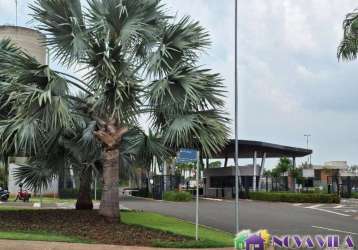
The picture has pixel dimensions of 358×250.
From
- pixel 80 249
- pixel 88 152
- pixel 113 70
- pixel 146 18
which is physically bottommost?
pixel 80 249

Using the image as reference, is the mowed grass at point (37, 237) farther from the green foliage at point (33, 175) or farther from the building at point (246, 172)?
the building at point (246, 172)

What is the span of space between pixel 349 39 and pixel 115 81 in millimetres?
10603

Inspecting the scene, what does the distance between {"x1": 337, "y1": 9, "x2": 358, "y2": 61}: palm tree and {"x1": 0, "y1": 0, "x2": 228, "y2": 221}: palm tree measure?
7.10 m

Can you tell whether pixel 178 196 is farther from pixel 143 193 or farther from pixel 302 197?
pixel 143 193

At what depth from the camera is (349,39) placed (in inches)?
933

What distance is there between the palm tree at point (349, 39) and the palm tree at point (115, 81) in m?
7.10

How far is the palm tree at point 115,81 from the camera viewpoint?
18.0 m

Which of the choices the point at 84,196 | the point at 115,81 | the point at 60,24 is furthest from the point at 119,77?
the point at 84,196

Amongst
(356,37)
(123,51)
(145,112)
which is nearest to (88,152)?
(145,112)

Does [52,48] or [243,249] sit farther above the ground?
[52,48]

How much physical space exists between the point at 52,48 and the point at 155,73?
329cm

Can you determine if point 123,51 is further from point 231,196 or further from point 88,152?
point 231,196

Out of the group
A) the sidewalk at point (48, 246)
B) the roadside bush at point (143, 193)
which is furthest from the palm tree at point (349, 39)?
the roadside bush at point (143, 193)

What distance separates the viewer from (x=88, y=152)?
21.9 m
